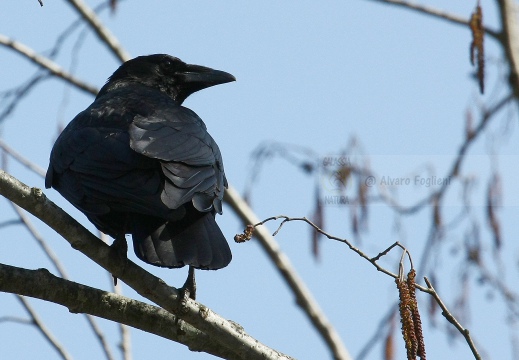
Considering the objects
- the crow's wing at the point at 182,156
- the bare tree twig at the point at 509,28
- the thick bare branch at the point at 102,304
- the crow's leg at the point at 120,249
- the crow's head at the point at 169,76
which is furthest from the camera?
the crow's head at the point at 169,76

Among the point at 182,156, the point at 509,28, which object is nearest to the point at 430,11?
the point at 509,28

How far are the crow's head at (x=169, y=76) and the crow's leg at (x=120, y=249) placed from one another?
2420 millimetres

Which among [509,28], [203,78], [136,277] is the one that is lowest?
[136,277]

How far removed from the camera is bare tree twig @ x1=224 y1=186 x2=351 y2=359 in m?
6.59

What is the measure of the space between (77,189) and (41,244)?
1812 millimetres

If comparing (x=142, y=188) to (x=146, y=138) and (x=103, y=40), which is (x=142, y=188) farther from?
(x=103, y=40)

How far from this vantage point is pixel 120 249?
3.77m

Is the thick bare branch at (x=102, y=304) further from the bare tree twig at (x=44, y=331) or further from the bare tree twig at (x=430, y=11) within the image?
the bare tree twig at (x=430, y=11)

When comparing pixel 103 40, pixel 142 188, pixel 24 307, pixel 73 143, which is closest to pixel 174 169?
pixel 142 188

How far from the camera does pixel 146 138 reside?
420 centimetres

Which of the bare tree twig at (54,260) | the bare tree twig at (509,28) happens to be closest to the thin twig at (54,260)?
the bare tree twig at (54,260)

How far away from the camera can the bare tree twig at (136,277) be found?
11.4 ft

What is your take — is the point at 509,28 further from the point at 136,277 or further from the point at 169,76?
the point at 136,277

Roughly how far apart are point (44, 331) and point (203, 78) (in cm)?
204
